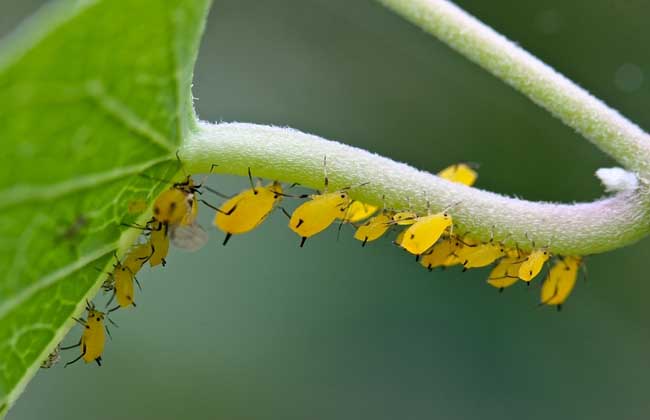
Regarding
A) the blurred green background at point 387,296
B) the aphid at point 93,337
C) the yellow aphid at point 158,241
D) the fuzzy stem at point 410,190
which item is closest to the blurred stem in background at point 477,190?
the fuzzy stem at point 410,190

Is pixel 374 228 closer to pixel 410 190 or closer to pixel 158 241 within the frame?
pixel 410 190

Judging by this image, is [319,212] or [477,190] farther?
[319,212]

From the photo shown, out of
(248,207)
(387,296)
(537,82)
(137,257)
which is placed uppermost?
(387,296)

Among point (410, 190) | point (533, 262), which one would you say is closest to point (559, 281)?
point (533, 262)

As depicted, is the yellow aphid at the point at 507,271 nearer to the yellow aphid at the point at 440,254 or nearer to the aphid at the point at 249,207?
the yellow aphid at the point at 440,254

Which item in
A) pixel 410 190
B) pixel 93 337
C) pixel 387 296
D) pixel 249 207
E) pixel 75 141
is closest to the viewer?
pixel 75 141

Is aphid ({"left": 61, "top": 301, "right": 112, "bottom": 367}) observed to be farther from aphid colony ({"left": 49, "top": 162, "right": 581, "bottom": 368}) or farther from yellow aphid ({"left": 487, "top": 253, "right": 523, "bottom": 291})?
yellow aphid ({"left": 487, "top": 253, "right": 523, "bottom": 291})

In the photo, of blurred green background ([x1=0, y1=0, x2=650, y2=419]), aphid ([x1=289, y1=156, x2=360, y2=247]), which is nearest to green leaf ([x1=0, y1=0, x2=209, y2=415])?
aphid ([x1=289, y1=156, x2=360, y2=247])
